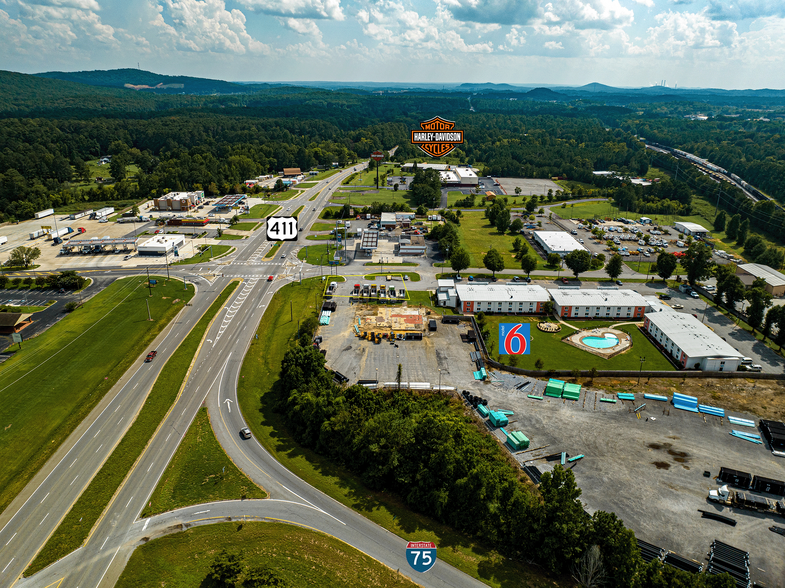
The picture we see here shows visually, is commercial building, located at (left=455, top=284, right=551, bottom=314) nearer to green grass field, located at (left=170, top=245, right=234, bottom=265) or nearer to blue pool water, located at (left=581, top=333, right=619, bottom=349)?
blue pool water, located at (left=581, top=333, right=619, bottom=349)

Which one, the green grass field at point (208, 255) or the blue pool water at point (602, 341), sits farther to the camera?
the green grass field at point (208, 255)

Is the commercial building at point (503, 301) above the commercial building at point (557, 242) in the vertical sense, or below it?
below

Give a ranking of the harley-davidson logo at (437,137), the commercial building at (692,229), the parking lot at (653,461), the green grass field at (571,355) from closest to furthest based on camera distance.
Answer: the parking lot at (653,461), the harley-davidson logo at (437,137), the green grass field at (571,355), the commercial building at (692,229)

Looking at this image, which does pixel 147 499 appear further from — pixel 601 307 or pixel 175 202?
pixel 175 202

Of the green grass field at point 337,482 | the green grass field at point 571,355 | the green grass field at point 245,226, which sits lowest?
the green grass field at point 337,482

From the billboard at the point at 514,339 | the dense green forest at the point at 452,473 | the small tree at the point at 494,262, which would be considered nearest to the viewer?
the dense green forest at the point at 452,473

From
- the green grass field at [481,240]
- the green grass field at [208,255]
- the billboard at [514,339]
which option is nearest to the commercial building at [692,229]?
the green grass field at [481,240]

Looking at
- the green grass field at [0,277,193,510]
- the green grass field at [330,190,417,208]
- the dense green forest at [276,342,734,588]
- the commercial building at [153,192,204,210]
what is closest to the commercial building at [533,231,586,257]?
the green grass field at [330,190,417,208]

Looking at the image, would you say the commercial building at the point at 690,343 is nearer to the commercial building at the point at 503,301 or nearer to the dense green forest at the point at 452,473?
the commercial building at the point at 503,301
